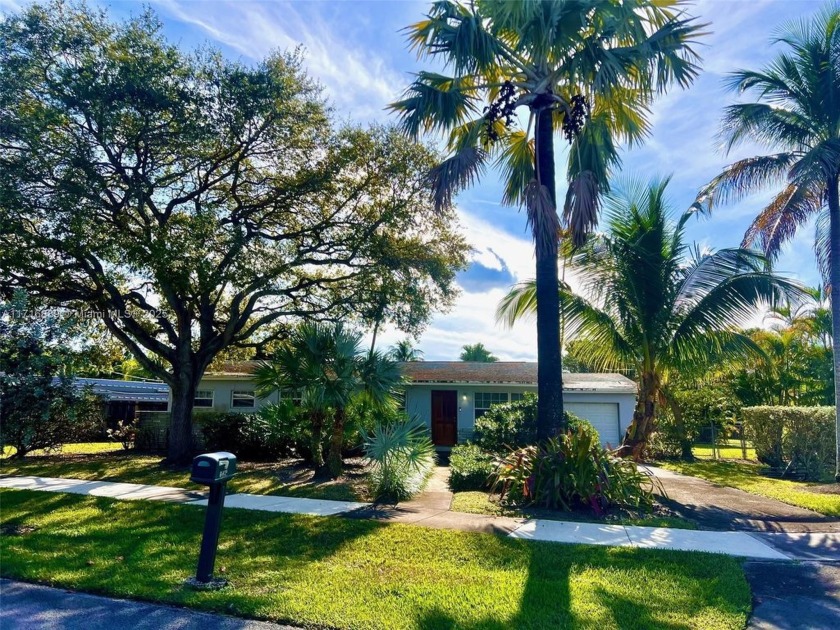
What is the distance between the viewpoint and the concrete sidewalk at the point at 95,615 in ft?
13.7

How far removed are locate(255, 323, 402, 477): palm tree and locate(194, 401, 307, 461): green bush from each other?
3.19m

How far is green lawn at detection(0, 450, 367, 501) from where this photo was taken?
34.7ft

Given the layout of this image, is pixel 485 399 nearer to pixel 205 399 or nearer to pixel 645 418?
pixel 645 418

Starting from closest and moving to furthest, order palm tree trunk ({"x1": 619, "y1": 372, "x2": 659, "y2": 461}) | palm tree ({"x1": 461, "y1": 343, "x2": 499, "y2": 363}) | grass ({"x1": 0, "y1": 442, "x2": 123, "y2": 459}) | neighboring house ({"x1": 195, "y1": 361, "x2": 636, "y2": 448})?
1. palm tree trunk ({"x1": 619, "y1": 372, "x2": 659, "y2": 461})
2. grass ({"x1": 0, "y1": 442, "x2": 123, "y2": 459})
3. neighboring house ({"x1": 195, "y1": 361, "x2": 636, "y2": 448})
4. palm tree ({"x1": 461, "y1": 343, "x2": 499, "y2": 363})

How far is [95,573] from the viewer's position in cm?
535

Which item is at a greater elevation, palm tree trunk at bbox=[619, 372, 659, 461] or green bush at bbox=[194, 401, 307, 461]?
palm tree trunk at bbox=[619, 372, 659, 461]

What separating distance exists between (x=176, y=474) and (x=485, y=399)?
10967 mm

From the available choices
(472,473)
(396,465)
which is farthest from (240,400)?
(472,473)

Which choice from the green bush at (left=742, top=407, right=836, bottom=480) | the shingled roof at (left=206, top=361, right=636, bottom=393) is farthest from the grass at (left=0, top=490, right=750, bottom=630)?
the shingled roof at (left=206, top=361, right=636, bottom=393)

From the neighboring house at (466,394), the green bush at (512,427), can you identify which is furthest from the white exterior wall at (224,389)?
the green bush at (512,427)

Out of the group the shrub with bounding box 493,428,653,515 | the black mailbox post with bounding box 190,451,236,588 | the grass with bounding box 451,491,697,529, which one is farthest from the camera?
the shrub with bounding box 493,428,653,515

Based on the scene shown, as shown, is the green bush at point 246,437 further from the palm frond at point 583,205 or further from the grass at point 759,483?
the grass at point 759,483

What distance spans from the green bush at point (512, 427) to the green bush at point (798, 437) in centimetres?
537

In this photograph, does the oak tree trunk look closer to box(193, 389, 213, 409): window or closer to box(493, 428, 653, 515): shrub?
box(193, 389, 213, 409): window
